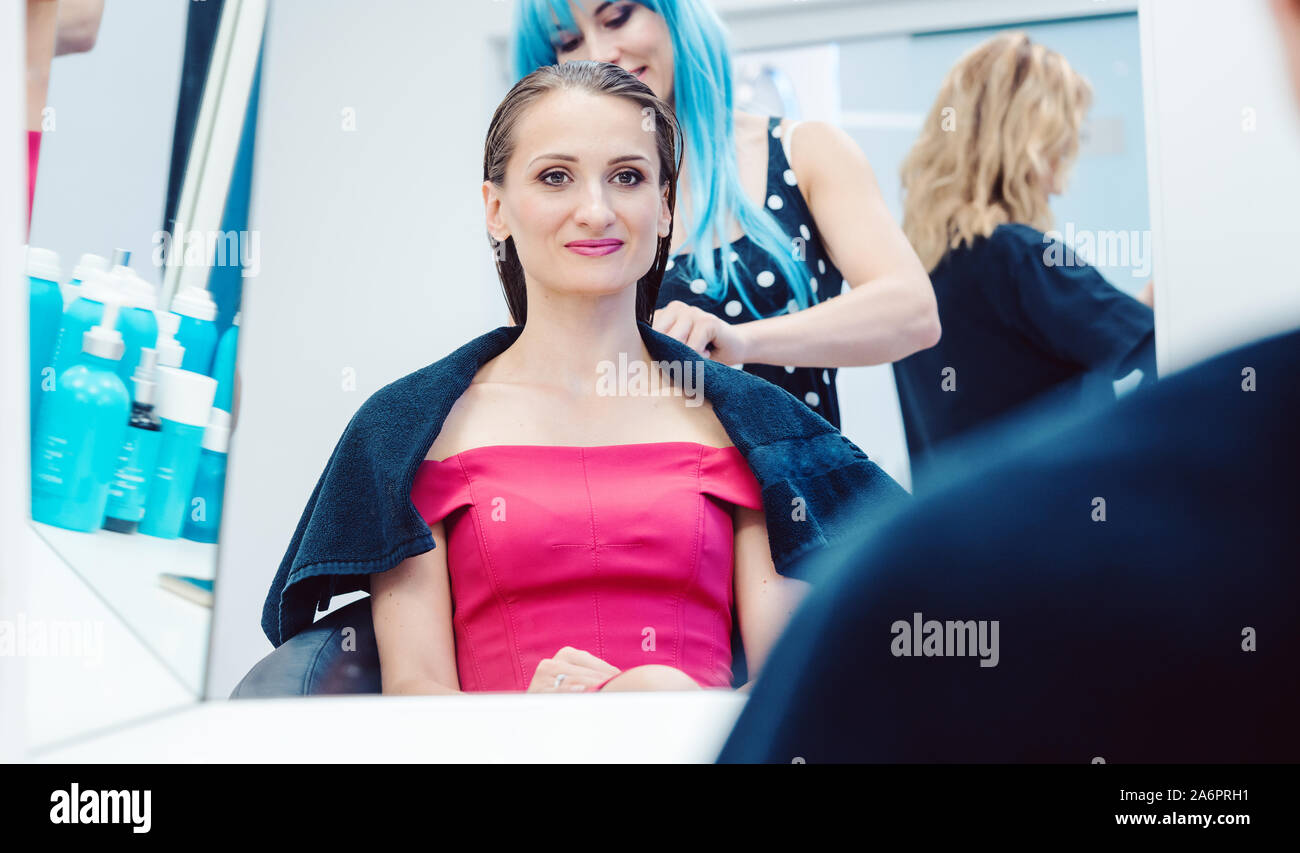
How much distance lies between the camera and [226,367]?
5.14 feet

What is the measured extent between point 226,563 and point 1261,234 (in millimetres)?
1682

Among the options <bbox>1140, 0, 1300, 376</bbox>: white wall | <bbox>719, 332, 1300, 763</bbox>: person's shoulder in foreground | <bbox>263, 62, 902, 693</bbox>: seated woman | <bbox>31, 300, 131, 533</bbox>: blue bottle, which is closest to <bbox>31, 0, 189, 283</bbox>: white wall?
<bbox>31, 300, 131, 533</bbox>: blue bottle

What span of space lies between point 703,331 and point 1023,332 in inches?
21.0

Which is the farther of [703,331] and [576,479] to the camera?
[703,331]

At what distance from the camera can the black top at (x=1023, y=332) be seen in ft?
5.70

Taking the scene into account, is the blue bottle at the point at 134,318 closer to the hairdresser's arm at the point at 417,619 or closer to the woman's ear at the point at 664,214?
the hairdresser's arm at the point at 417,619

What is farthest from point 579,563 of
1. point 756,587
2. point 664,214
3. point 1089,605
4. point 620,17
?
point 1089,605

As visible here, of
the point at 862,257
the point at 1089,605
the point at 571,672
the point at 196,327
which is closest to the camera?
the point at 1089,605

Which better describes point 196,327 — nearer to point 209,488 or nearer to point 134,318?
point 134,318

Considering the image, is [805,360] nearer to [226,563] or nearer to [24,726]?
[226,563]

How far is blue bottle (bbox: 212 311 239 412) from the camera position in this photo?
1.54 meters

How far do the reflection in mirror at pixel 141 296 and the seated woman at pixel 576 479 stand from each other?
0.17 meters
